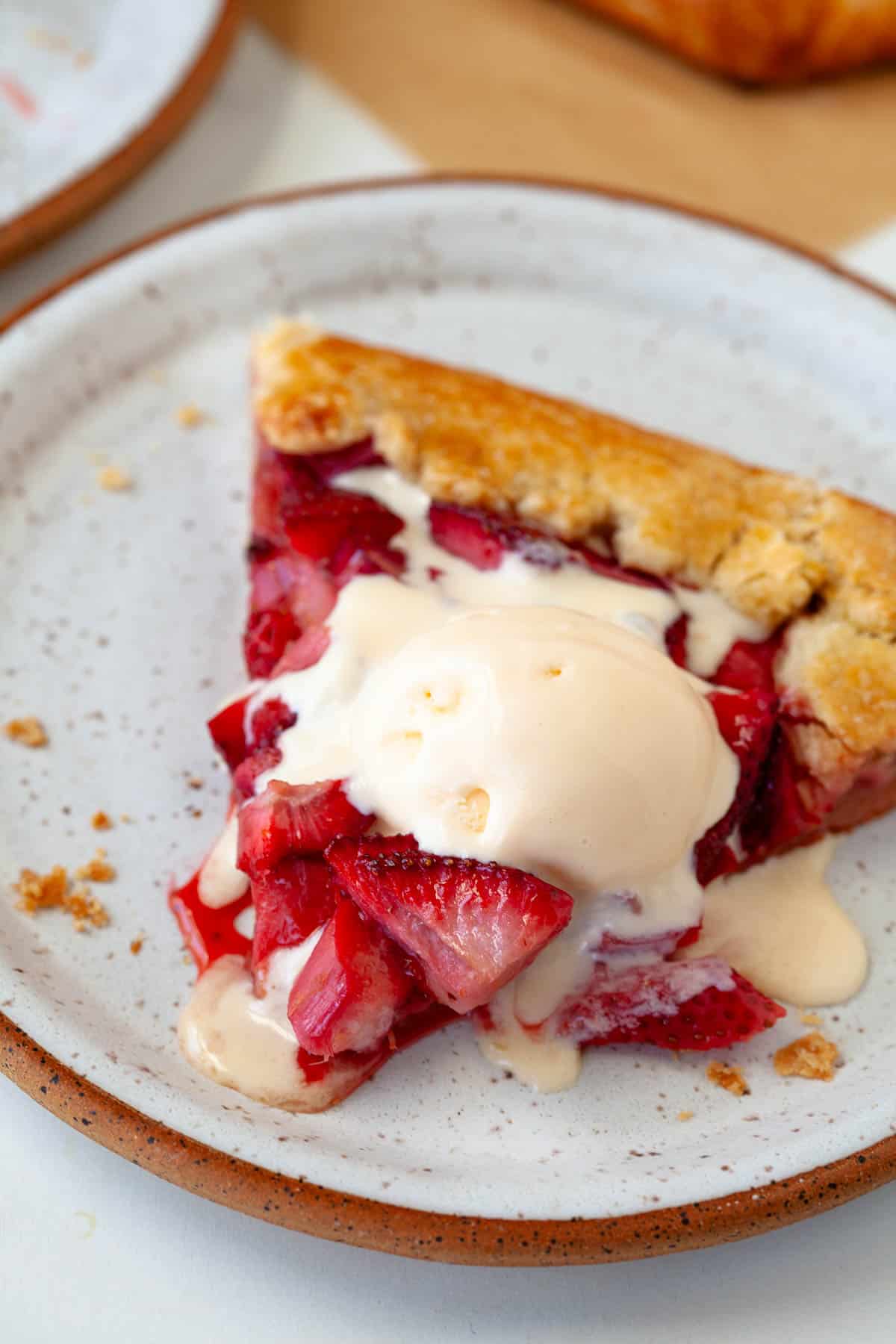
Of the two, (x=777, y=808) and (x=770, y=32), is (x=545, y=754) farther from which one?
(x=770, y=32)

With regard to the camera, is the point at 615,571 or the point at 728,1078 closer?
the point at 728,1078

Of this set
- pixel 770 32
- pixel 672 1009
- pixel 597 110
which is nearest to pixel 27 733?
pixel 672 1009

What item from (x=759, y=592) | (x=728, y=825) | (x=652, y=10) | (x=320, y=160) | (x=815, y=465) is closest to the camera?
(x=728, y=825)

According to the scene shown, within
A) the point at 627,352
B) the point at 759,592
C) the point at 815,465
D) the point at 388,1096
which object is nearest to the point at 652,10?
the point at 627,352

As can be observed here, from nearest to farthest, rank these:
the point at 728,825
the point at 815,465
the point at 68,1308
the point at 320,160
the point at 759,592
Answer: the point at 68,1308
the point at 728,825
the point at 759,592
the point at 815,465
the point at 320,160

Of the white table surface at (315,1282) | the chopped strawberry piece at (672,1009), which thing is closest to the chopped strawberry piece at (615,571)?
the chopped strawberry piece at (672,1009)

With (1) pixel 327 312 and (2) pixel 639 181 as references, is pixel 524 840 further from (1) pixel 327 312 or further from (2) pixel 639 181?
(2) pixel 639 181
